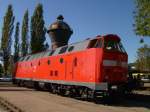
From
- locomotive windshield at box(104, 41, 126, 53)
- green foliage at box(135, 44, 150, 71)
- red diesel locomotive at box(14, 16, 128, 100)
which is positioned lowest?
red diesel locomotive at box(14, 16, 128, 100)

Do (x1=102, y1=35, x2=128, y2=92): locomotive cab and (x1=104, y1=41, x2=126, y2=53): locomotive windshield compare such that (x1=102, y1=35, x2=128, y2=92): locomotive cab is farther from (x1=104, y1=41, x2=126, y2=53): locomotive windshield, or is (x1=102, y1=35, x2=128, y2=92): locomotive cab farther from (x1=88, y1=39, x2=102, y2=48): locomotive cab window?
(x1=88, y1=39, x2=102, y2=48): locomotive cab window

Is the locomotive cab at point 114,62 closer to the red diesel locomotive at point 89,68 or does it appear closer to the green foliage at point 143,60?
the red diesel locomotive at point 89,68

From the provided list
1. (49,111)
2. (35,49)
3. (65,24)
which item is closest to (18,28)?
(35,49)

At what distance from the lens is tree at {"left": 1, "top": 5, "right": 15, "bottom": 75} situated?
2678 inches

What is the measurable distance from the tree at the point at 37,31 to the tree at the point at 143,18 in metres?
34.5

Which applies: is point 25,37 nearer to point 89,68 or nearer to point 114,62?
point 89,68

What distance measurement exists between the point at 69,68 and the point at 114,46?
4.45 metres

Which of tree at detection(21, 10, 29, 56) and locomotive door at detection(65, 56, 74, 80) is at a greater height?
tree at detection(21, 10, 29, 56)

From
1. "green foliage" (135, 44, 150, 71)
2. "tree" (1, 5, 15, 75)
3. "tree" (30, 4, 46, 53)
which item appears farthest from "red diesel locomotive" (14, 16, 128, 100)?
"green foliage" (135, 44, 150, 71)

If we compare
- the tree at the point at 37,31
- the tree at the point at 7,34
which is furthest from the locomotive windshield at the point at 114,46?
the tree at the point at 7,34

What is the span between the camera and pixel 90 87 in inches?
857

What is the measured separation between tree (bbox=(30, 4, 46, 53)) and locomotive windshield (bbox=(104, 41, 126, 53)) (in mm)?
42600

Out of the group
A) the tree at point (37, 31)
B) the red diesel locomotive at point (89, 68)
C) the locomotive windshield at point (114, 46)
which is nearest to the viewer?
the red diesel locomotive at point (89, 68)

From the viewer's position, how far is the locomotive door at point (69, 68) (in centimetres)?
2500
